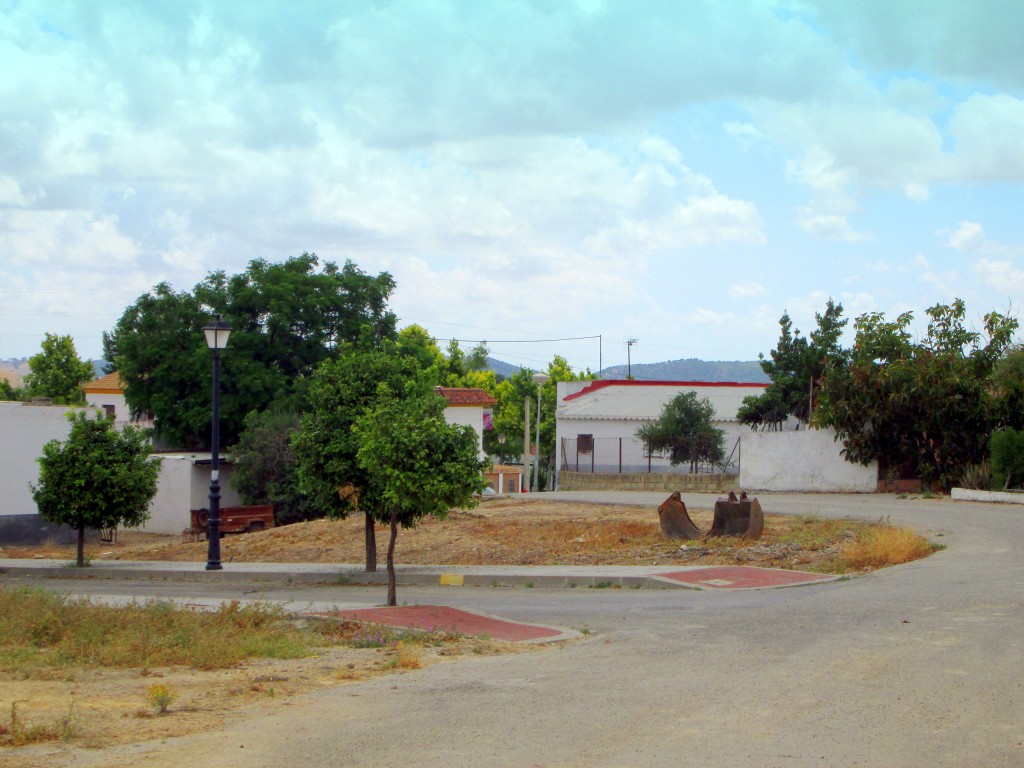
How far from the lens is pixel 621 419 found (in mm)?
61219

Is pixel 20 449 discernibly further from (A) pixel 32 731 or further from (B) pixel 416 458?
(A) pixel 32 731

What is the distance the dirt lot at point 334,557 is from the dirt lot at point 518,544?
0.11 feet

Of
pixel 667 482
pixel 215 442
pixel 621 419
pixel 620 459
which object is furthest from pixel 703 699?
pixel 621 419

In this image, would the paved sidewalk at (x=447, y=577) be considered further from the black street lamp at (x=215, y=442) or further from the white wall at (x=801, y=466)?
the white wall at (x=801, y=466)

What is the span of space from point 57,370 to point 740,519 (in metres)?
75.2

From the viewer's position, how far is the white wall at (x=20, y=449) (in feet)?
113

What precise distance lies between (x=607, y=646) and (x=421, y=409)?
18.4ft

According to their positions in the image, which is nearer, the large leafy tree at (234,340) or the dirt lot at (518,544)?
the dirt lot at (518,544)

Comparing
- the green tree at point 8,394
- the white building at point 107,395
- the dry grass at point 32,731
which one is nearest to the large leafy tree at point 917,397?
the dry grass at point 32,731

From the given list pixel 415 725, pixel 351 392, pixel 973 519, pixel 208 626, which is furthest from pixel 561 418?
pixel 415 725

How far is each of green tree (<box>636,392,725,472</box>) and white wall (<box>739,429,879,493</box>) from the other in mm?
11602

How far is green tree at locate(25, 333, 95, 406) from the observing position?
84875mm

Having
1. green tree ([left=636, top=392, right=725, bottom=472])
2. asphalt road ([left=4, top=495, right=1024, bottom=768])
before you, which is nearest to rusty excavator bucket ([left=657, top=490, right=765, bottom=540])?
asphalt road ([left=4, top=495, right=1024, bottom=768])

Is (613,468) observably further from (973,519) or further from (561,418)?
(973,519)
